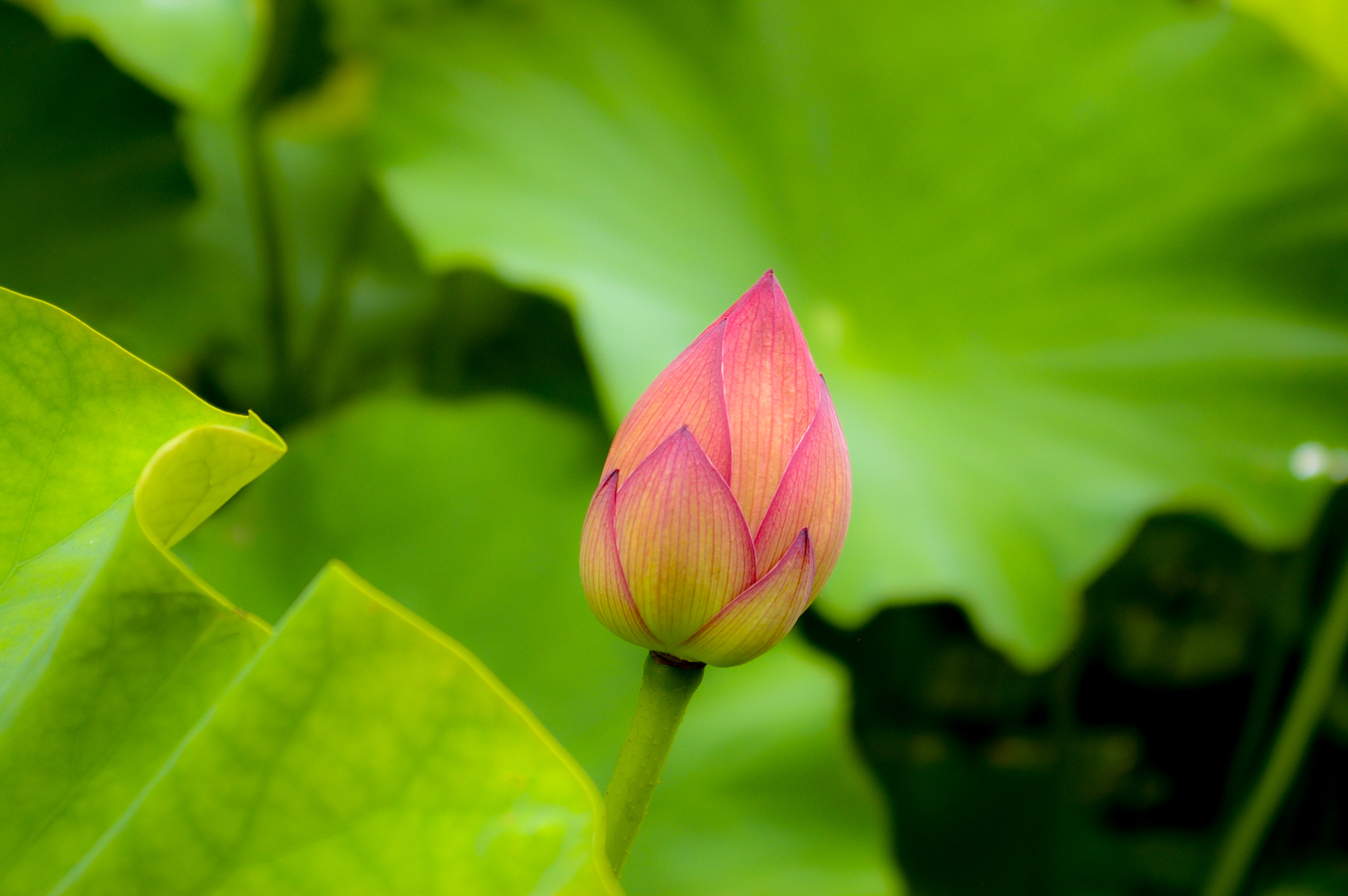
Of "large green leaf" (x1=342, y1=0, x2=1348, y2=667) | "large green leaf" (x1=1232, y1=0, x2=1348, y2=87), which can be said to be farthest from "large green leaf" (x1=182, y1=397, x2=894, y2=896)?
"large green leaf" (x1=1232, y1=0, x2=1348, y2=87)

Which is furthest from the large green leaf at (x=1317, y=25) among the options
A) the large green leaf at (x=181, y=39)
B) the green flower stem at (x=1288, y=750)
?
the large green leaf at (x=181, y=39)

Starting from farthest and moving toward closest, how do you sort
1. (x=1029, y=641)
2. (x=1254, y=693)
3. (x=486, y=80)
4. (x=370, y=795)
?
(x=1254, y=693)
(x=486, y=80)
(x=1029, y=641)
(x=370, y=795)

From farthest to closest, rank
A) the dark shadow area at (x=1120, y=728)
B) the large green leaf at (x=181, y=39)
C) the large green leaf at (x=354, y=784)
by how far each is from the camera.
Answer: the dark shadow area at (x=1120, y=728) → the large green leaf at (x=181, y=39) → the large green leaf at (x=354, y=784)

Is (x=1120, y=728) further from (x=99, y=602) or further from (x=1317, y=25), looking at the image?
(x=99, y=602)

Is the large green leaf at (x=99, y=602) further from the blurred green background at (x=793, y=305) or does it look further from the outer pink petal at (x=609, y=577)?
the blurred green background at (x=793, y=305)

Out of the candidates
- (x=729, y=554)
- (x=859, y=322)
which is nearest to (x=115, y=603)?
(x=729, y=554)

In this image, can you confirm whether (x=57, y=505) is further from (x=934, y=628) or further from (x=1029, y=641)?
(x=934, y=628)
